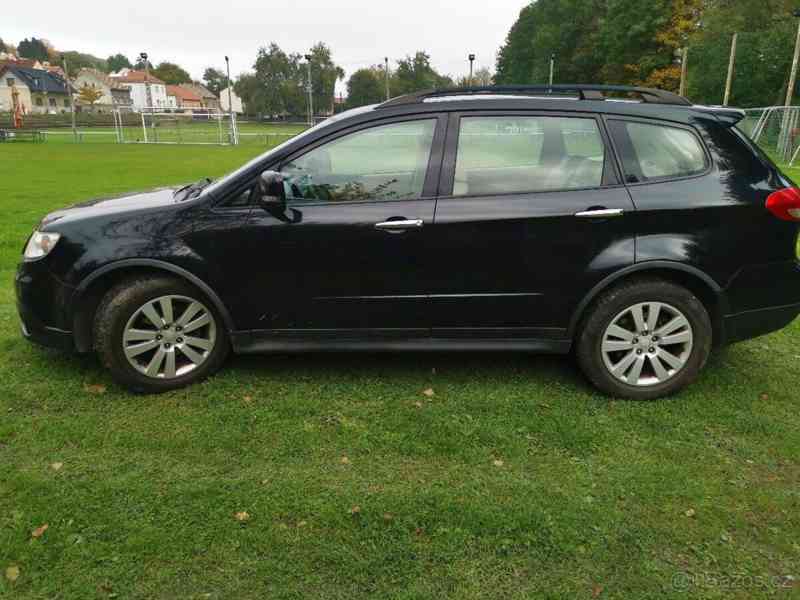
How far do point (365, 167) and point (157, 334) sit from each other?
1.60 metres

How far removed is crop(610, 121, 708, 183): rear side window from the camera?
3756 mm

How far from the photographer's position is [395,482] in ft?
9.98

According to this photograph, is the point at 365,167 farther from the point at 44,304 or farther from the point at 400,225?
the point at 44,304

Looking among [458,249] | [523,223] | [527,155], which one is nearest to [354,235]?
[458,249]

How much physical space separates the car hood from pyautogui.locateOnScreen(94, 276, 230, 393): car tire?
0.45m

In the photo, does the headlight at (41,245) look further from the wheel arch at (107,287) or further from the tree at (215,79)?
the tree at (215,79)

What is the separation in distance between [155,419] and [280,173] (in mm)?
1582

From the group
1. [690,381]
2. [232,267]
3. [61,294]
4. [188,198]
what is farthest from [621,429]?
[61,294]

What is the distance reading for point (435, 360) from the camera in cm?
448

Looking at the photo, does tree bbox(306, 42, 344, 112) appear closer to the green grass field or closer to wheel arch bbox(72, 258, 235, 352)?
the green grass field

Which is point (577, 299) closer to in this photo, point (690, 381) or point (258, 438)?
point (690, 381)

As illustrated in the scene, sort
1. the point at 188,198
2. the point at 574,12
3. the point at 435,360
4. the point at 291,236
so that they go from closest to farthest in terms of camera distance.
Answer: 1. the point at 291,236
2. the point at 188,198
3. the point at 435,360
4. the point at 574,12

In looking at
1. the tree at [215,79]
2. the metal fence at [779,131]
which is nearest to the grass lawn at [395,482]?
the metal fence at [779,131]

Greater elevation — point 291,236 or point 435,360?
point 291,236
